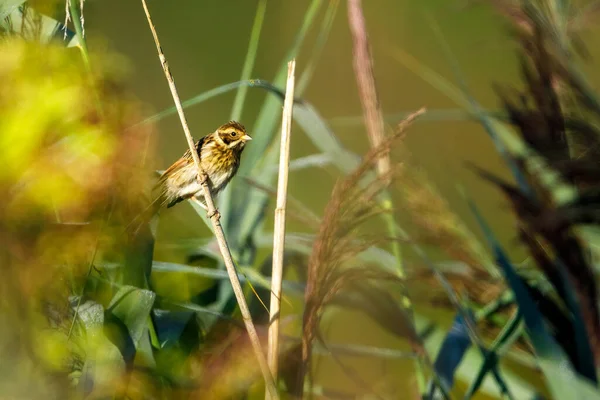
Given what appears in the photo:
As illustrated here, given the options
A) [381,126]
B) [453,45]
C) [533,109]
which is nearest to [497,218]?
[453,45]

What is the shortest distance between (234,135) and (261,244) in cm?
26

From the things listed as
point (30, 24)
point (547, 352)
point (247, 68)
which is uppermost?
point (30, 24)

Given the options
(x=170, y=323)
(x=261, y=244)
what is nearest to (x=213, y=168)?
(x=261, y=244)

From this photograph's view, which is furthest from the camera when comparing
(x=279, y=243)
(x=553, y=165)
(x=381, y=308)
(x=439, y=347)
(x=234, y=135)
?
(x=234, y=135)

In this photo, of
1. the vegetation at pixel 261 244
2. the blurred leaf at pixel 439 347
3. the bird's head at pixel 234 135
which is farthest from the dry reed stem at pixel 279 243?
the bird's head at pixel 234 135

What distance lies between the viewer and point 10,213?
2.96ft

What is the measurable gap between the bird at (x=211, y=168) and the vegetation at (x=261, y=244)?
47mm

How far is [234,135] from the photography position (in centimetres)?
185

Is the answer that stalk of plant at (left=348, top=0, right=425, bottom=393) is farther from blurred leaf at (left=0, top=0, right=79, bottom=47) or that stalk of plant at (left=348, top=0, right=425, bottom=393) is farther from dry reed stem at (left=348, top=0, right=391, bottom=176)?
blurred leaf at (left=0, top=0, right=79, bottom=47)

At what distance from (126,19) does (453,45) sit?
1416mm

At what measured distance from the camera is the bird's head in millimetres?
1816

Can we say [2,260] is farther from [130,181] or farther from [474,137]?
[474,137]

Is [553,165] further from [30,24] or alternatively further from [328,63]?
[328,63]

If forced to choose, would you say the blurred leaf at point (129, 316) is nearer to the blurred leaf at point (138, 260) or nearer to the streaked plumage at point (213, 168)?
the blurred leaf at point (138, 260)
